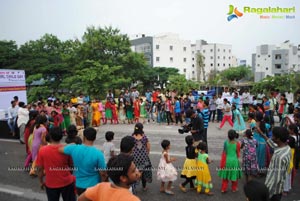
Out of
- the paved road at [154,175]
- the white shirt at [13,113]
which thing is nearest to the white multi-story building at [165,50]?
the white shirt at [13,113]

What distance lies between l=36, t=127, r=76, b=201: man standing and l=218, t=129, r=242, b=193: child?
10.6 ft

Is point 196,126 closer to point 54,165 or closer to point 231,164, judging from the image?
point 231,164

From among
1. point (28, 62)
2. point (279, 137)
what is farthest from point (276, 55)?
point (279, 137)

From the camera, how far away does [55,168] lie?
11.6 ft

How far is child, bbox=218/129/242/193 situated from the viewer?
16.8 ft

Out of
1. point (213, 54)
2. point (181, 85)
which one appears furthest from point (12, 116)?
point (213, 54)

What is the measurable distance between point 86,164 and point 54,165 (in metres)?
0.53

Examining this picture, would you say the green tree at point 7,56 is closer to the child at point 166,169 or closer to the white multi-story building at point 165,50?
the white multi-story building at point 165,50

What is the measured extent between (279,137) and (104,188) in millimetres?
2730

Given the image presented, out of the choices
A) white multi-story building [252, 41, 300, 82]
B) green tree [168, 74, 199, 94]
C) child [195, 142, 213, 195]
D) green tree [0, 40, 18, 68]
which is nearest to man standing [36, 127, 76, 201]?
child [195, 142, 213, 195]

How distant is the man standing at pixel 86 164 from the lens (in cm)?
340

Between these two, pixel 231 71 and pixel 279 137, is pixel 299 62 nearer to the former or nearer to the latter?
pixel 231 71

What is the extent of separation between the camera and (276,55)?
2377 inches

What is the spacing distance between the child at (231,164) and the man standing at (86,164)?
9.39 ft
